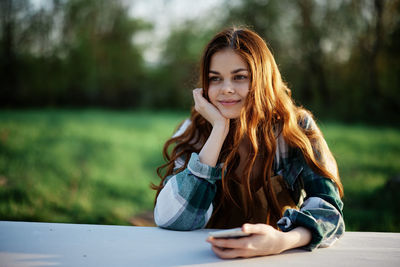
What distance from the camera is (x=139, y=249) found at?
1.24 metres

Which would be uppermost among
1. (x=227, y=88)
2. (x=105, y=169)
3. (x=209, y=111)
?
(x=227, y=88)

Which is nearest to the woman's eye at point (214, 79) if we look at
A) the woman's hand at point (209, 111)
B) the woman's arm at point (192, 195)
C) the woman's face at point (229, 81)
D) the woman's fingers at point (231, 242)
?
the woman's face at point (229, 81)

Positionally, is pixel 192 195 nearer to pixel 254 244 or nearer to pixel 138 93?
pixel 254 244

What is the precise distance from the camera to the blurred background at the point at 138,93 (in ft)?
14.4

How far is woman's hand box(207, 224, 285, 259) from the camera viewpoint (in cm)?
114

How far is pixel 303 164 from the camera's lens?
1.60m

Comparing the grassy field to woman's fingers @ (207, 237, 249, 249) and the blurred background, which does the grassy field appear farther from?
woman's fingers @ (207, 237, 249, 249)

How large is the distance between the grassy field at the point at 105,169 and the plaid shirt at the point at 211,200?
2190 millimetres

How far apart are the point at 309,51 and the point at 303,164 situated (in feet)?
28.0

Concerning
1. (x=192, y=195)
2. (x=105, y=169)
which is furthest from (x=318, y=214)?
(x=105, y=169)

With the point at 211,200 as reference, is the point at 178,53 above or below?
above

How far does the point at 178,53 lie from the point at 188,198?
11065 mm

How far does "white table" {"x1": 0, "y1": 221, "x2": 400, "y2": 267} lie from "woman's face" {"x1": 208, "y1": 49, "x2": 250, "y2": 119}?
68 centimetres

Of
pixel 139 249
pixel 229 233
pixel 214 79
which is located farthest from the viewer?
pixel 214 79
